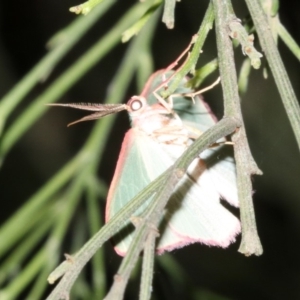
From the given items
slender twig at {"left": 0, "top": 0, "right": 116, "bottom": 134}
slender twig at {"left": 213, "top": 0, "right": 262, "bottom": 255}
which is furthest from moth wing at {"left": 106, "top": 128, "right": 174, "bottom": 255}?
slender twig at {"left": 0, "top": 0, "right": 116, "bottom": 134}

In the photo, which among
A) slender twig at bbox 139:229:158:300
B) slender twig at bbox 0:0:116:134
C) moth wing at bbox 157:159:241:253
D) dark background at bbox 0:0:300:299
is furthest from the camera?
dark background at bbox 0:0:300:299

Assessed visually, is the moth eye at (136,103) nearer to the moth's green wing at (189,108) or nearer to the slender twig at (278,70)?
the moth's green wing at (189,108)

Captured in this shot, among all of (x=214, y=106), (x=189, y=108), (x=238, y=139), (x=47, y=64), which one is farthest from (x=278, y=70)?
(x=214, y=106)

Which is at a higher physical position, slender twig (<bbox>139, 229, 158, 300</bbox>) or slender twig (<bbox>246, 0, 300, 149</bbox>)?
slender twig (<bbox>246, 0, 300, 149</bbox>)

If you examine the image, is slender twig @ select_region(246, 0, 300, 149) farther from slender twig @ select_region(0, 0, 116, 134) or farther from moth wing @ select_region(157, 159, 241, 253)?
slender twig @ select_region(0, 0, 116, 134)

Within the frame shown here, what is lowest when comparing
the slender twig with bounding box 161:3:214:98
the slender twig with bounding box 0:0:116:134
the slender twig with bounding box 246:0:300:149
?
the slender twig with bounding box 246:0:300:149

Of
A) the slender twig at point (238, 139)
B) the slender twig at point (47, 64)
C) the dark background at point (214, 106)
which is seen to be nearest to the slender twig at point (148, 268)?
the slender twig at point (238, 139)

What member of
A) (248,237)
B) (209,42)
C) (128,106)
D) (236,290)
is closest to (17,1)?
(209,42)

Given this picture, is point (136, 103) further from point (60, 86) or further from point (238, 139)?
point (60, 86)
